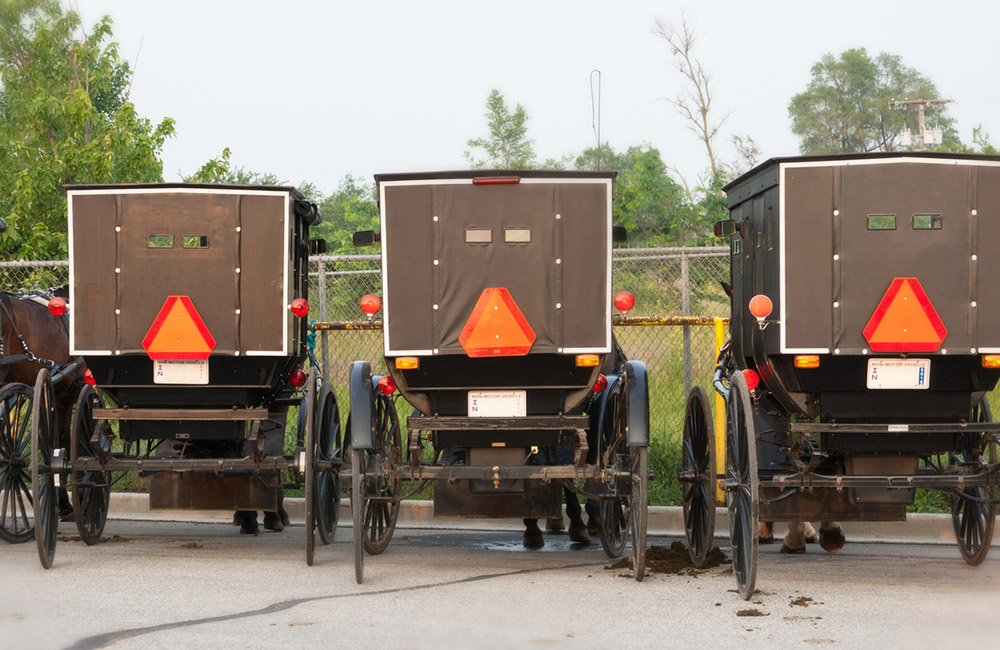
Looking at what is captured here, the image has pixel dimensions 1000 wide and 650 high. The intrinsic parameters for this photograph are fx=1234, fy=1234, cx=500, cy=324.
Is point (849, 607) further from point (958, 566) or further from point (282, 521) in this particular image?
point (282, 521)

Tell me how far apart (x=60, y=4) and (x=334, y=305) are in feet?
42.5

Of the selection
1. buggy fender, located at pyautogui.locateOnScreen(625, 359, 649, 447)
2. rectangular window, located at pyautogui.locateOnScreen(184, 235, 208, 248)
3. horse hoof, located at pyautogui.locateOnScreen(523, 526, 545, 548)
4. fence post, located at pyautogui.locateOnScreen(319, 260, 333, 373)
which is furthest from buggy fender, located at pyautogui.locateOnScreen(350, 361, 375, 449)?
fence post, located at pyautogui.locateOnScreen(319, 260, 333, 373)

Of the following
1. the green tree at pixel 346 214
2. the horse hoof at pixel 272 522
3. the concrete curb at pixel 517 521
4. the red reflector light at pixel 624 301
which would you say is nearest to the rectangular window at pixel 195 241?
the red reflector light at pixel 624 301

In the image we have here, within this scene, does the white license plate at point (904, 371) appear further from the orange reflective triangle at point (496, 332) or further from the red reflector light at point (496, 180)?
the red reflector light at point (496, 180)

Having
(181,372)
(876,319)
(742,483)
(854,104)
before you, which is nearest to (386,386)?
(181,372)

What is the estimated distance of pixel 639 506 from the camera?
24.6 feet

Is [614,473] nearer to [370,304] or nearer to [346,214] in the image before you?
[370,304]

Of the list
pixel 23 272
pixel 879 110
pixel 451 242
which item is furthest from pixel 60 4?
pixel 879 110

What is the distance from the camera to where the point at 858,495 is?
7.45 m

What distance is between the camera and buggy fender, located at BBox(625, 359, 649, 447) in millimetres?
7633

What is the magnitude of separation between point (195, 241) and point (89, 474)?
2196 mm

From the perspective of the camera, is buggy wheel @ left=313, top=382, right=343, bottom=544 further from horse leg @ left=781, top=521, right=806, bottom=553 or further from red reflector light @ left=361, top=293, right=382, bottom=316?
horse leg @ left=781, top=521, right=806, bottom=553

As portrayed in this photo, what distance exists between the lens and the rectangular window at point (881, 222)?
704 cm

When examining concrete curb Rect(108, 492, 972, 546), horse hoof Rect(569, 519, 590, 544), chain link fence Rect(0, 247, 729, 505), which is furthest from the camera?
chain link fence Rect(0, 247, 729, 505)
